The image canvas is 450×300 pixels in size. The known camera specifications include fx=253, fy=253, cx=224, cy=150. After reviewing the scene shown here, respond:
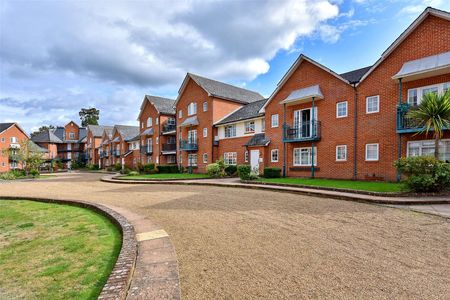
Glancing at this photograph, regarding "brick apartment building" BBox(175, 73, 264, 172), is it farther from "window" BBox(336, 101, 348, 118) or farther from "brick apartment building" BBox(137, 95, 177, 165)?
"window" BBox(336, 101, 348, 118)

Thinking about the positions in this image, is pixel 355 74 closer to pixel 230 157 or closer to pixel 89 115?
pixel 230 157

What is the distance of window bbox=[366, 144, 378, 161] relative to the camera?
1589cm

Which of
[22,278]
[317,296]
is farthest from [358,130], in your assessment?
[22,278]

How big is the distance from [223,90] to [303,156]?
15.5m

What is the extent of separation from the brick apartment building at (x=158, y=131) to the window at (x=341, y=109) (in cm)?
2358

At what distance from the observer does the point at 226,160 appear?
91.2ft

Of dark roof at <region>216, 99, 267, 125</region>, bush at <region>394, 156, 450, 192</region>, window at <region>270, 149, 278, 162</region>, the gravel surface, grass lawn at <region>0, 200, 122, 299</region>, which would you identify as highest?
dark roof at <region>216, 99, 267, 125</region>

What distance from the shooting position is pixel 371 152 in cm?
1611

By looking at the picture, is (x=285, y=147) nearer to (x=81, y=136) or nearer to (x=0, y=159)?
(x=0, y=159)

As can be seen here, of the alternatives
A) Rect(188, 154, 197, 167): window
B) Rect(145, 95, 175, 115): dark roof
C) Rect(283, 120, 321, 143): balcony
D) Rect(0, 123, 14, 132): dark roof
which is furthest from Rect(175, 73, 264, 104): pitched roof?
Rect(0, 123, 14, 132): dark roof

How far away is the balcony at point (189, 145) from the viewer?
101 ft

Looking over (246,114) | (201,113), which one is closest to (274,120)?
(246,114)

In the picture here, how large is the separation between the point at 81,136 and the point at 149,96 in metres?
39.9

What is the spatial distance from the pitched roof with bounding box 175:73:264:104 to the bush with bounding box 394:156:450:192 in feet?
70.4
